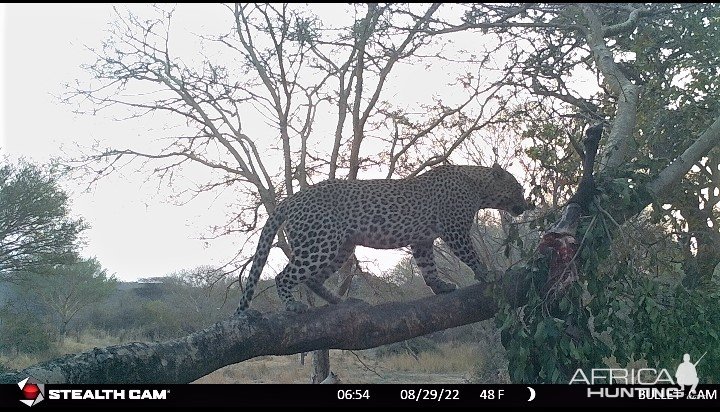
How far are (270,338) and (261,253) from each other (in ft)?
2.44

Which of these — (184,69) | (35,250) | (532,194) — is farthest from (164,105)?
(532,194)

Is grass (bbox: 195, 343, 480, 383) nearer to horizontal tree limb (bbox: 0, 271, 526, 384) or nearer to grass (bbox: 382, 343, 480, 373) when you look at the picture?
grass (bbox: 382, 343, 480, 373)

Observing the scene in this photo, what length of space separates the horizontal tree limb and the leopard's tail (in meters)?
0.20

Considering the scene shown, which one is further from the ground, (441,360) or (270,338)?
(270,338)

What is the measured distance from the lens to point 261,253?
16.1 feet

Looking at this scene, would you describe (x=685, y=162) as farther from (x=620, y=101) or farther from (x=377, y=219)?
(x=377, y=219)

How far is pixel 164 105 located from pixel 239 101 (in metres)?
1.00
